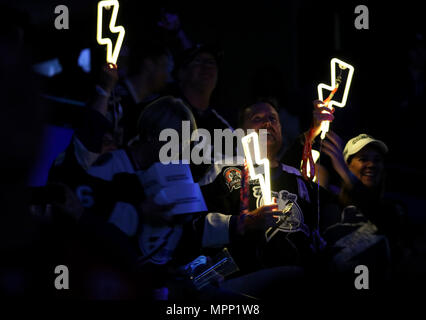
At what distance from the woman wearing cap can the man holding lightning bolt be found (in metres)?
0.27

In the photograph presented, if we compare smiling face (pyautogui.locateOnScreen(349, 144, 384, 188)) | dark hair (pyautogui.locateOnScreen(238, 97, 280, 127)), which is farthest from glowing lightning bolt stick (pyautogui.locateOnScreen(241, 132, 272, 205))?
smiling face (pyautogui.locateOnScreen(349, 144, 384, 188))

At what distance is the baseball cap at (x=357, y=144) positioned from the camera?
3213 millimetres

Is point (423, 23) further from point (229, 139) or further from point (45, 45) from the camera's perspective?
point (45, 45)

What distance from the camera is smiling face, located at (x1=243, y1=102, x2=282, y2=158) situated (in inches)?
120

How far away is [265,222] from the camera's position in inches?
105

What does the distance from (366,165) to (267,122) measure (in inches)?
27.7

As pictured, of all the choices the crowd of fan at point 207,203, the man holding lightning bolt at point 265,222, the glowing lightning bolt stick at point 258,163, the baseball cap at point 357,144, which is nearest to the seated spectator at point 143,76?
the crowd of fan at point 207,203

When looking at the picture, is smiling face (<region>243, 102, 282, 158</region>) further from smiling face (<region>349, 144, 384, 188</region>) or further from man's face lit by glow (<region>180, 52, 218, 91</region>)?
smiling face (<region>349, 144, 384, 188</region>)

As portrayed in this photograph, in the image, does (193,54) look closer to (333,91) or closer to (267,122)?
(267,122)

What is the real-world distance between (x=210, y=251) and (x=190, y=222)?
0.20 meters

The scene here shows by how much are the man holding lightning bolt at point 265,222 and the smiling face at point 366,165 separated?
373 mm

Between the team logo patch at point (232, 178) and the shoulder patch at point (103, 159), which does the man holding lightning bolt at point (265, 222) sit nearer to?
the team logo patch at point (232, 178)

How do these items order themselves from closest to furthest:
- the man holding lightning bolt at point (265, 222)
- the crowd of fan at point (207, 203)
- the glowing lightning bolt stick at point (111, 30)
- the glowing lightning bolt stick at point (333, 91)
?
the crowd of fan at point (207, 203) → the man holding lightning bolt at point (265, 222) → the glowing lightning bolt stick at point (111, 30) → the glowing lightning bolt stick at point (333, 91)
